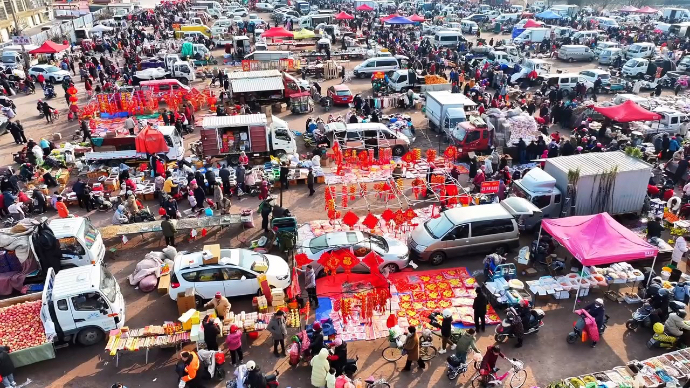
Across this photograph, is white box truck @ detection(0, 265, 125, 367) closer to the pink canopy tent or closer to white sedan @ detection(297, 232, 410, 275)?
white sedan @ detection(297, 232, 410, 275)

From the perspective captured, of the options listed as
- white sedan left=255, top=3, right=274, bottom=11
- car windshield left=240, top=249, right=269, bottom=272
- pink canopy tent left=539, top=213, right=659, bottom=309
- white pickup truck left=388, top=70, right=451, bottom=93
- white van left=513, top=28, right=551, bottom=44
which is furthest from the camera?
white sedan left=255, top=3, right=274, bottom=11

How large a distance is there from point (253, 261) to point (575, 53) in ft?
121

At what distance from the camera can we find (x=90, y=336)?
1140 cm

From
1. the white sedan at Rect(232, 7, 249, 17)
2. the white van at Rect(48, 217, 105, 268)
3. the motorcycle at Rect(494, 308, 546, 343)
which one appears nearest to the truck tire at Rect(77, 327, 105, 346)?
the white van at Rect(48, 217, 105, 268)

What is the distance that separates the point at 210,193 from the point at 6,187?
7350mm

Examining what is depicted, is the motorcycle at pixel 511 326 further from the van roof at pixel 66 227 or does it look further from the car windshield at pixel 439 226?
the van roof at pixel 66 227

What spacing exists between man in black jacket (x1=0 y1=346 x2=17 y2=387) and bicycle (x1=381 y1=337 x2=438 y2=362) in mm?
7759

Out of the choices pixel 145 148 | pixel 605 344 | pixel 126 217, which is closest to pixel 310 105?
pixel 145 148

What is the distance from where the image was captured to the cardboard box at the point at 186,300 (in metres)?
12.1

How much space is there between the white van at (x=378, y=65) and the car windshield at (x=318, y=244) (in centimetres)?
2290

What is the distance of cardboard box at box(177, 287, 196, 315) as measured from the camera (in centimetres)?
1209

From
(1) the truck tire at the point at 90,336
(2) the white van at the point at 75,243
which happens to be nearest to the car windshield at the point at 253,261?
(1) the truck tire at the point at 90,336

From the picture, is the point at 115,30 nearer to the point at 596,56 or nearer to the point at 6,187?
the point at 6,187

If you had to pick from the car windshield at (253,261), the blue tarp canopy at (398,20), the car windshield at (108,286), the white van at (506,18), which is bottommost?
the car windshield at (253,261)
